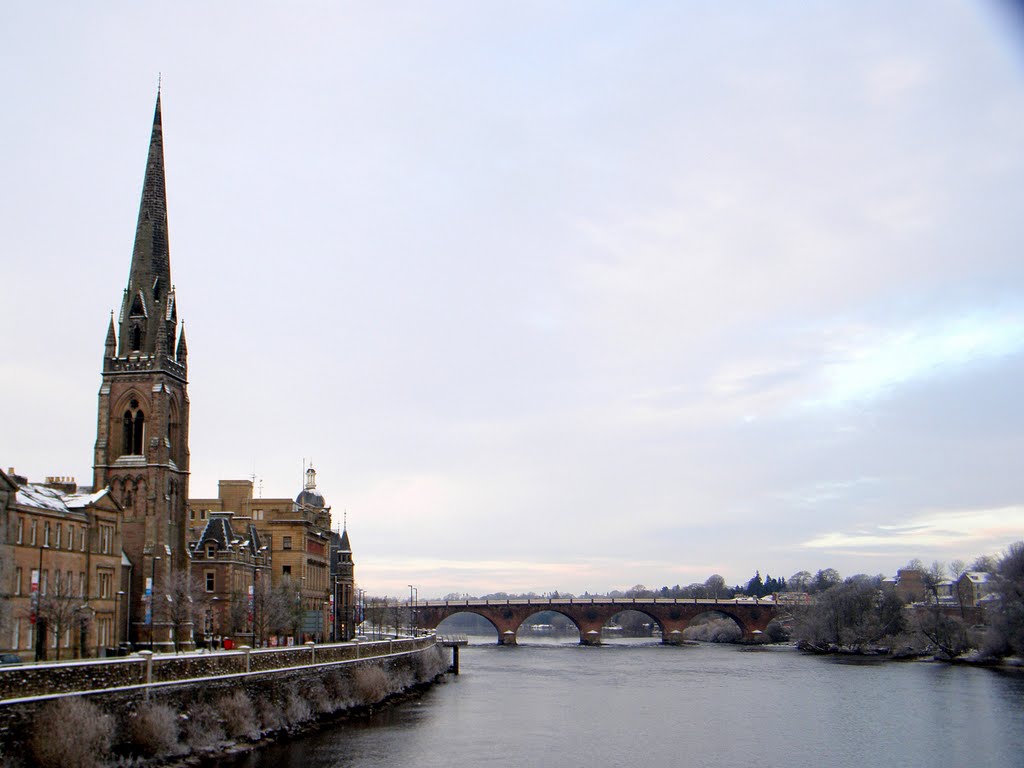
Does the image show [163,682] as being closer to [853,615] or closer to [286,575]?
[286,575]

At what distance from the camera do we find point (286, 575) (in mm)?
110000

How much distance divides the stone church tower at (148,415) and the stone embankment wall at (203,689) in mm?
16085

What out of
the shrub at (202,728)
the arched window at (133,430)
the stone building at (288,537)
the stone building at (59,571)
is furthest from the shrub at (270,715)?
the stone building at (288,537)

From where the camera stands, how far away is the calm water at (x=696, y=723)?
5250 cm

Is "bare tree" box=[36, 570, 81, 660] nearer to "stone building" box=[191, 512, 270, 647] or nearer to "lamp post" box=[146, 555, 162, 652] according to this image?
"lamp post" box=[146, 555, 162, 652]

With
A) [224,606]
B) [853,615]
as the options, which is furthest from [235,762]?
[853,615]

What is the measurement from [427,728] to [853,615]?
98.9 meters

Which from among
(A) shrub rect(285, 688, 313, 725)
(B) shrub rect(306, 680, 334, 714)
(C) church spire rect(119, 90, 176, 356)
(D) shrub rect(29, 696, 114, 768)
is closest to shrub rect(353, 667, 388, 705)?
(B) shrub rect(306, 680, 334, 714)

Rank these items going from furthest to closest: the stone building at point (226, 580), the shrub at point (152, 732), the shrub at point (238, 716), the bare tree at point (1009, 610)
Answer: the bare tree at point (1009, 610) → the stone building at point (226, 580) → the shrub at point (238, 716) → the shrub at point (152, 732)

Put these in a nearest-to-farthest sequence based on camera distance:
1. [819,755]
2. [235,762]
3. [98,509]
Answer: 1. [235,762]
2. [819,755]
3. [98,509]

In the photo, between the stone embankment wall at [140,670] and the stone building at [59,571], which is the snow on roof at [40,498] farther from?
the stone embankment wall at [140,670]

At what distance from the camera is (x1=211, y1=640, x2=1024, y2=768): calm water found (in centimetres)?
5250

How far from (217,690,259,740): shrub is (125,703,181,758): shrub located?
6346mm

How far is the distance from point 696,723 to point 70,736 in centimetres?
4054
